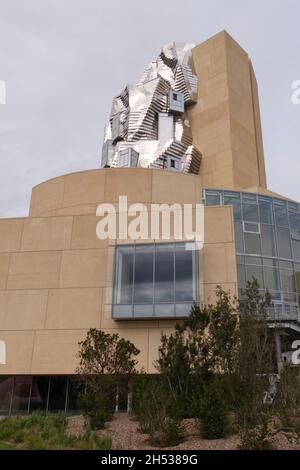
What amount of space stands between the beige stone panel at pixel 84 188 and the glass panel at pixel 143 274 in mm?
6745

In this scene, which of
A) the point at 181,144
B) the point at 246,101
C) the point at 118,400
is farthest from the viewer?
the point at 246,101

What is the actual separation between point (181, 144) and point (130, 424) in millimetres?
29408

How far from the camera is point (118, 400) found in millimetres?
17250

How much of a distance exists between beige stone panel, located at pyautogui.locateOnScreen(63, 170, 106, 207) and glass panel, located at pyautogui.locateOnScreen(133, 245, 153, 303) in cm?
674

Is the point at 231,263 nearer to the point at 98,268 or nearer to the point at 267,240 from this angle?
the point at 267,240

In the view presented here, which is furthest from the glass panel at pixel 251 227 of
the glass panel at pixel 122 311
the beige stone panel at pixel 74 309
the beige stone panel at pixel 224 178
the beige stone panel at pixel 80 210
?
the beige stone panel at pixel 74 309

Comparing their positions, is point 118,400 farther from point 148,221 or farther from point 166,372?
point 148,221

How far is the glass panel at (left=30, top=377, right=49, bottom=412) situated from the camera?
73.9 ft

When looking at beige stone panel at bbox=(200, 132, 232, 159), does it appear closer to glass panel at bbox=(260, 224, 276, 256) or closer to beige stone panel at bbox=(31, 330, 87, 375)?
glass panel at bbox=(260, 224, 276, 256)

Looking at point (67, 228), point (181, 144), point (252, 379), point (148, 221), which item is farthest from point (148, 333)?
point (181, 144)

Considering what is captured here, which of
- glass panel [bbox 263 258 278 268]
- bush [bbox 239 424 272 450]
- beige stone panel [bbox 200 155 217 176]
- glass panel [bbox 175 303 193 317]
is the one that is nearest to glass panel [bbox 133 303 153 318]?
glass panel [bbox 175 303 193 317]

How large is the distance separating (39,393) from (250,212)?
710 inches

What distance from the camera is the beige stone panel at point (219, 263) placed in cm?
2247

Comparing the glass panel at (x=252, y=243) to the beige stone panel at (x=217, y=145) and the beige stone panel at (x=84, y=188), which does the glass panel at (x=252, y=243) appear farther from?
the beige stone panel at (x=217, y=145)
